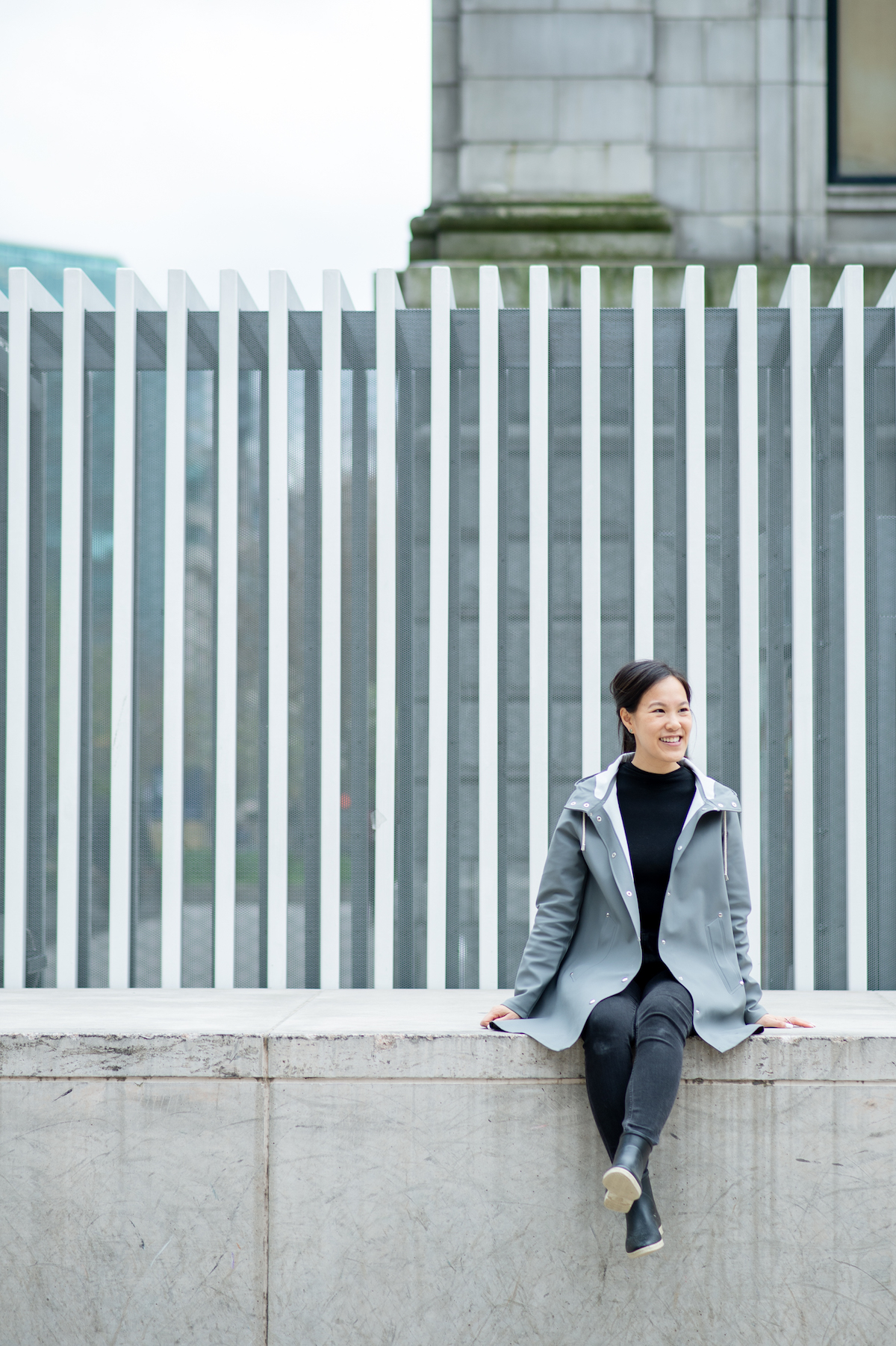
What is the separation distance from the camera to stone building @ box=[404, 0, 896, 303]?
27.7ft

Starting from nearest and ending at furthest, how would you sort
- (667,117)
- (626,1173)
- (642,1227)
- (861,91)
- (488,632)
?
(626,1173), (642,1227), (488,632), (667,117), (861,91)

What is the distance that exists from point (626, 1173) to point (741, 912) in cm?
105

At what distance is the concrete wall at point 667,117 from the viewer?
853 centimetres

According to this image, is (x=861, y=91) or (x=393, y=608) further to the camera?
(x=861, y=91)

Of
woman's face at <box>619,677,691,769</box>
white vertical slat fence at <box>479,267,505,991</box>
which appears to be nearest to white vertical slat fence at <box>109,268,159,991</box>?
white vertical slat fence at <box>479,267,505,991</box>

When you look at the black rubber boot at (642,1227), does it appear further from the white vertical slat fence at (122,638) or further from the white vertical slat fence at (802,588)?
the white vertical slat fence at (122,638)

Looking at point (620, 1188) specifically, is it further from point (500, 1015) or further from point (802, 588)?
point (802, 588)

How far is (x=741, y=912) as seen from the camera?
4.02 metres

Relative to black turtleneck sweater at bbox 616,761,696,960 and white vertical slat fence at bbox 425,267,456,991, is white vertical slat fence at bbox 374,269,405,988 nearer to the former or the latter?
white vertical slat fence at bbox 425,267,456,991

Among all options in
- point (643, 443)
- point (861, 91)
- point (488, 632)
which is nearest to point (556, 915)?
point (488, 632)

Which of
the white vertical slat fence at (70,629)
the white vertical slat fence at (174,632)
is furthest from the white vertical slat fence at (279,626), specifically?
the white vertical slat fence at (70,629)

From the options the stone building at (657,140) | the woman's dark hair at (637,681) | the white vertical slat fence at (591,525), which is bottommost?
the woman's dark hair at (637,681)

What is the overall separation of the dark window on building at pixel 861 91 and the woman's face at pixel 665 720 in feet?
22.0

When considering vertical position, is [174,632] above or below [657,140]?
below
